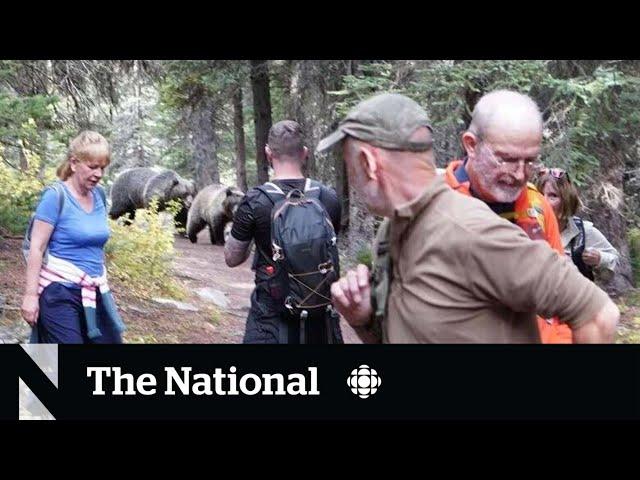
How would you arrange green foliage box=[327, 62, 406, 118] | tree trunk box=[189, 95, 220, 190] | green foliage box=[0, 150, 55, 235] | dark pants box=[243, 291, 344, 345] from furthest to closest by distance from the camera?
1. tree trunk box=[189, 95, 220, 190]
2. green foliage box=[327, 62, 406, 118]
3. green foliage box=[0, 150, 55, 235]
4. dark pants box=[243, 291, 344, 345]

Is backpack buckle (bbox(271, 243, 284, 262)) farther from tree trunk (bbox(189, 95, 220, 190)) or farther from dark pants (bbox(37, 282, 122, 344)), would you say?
tree trunk (bbox(189, 95, 220, 190))

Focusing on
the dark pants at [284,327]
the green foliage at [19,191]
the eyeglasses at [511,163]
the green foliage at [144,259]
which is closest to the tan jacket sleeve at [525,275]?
the eyeglasses at [511,163]

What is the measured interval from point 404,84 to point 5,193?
4564 millimetres

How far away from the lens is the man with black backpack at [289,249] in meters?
4.50

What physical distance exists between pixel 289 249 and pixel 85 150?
1.31 m

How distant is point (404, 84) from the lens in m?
9.92

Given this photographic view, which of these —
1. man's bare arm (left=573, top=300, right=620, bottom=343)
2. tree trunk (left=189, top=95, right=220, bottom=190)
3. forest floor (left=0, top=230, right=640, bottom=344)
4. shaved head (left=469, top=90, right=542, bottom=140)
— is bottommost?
forest floor (left=0, top=230, right=640, bottom=344)

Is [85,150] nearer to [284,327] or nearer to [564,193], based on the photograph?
[284,327]

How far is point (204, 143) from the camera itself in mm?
19109

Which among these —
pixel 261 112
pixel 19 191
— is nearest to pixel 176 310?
pixel 19 191

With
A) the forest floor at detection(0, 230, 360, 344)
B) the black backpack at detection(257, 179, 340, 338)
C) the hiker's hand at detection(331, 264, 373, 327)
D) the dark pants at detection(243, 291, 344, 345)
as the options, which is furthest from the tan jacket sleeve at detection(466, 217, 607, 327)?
the forest floor at detection(0, 230, 360, 344)

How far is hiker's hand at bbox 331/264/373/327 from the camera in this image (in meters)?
2.50

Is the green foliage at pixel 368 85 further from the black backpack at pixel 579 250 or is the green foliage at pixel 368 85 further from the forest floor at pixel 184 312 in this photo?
the black backpack at pixel 579 250

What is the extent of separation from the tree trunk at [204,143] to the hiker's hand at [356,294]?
1399 centimetres
